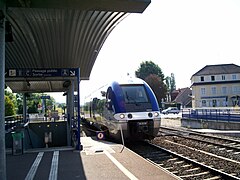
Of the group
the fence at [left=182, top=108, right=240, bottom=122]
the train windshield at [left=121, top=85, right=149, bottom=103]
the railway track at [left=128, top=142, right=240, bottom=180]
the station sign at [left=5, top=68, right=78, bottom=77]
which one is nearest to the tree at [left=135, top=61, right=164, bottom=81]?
the fence at [left=182, top=108, right=240, bottom=122]

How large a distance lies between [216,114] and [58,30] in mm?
17048

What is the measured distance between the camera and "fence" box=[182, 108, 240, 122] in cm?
2260

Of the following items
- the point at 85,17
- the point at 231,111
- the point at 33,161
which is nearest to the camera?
the point at 33,161

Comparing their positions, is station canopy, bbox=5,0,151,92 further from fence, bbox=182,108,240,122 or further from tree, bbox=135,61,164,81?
tree, bbox=135,61,164,81

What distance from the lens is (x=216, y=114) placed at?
81.8ft

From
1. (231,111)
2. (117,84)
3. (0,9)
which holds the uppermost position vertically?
→ (0,9)

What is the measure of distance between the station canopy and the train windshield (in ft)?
8.89

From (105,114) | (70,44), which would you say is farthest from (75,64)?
(105,114)

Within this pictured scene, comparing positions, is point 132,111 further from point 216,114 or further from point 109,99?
point 216,114

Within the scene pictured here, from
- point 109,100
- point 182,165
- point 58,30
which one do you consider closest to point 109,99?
point 109,100

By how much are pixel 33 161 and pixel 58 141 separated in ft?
49.7

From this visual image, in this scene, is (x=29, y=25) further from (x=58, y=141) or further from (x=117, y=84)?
(x=58, y=141)

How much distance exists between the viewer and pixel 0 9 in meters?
5.82

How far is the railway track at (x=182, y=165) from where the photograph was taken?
7298 millimetres
